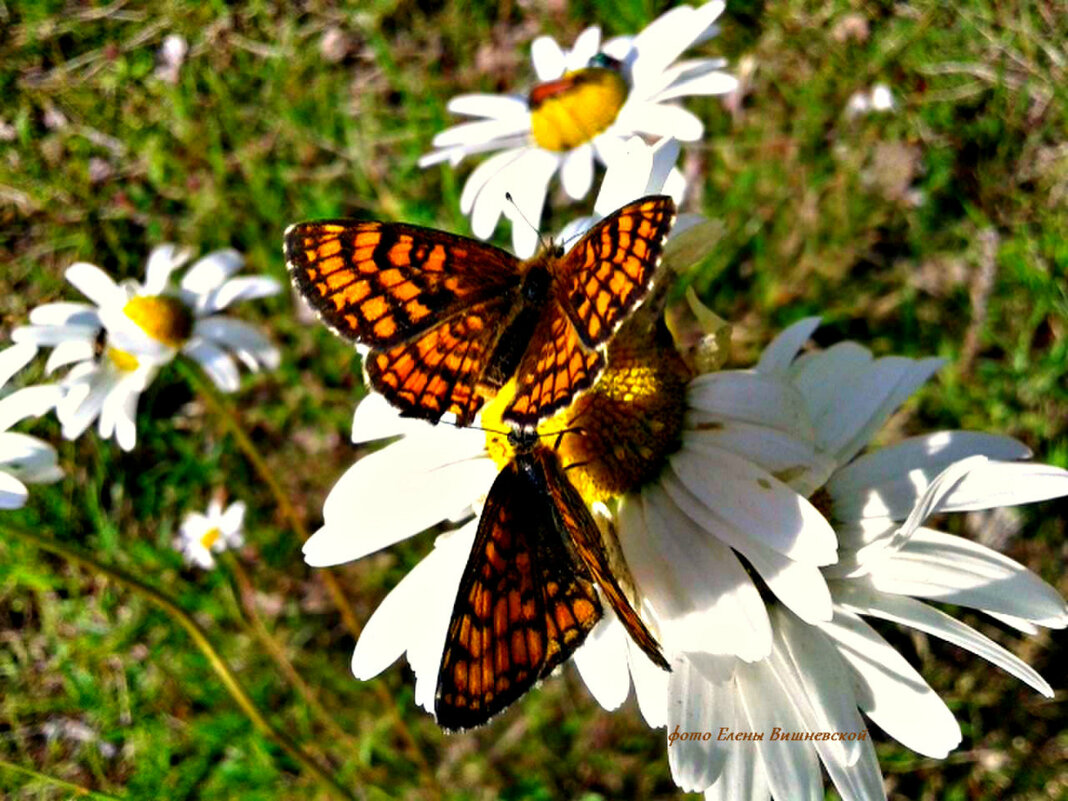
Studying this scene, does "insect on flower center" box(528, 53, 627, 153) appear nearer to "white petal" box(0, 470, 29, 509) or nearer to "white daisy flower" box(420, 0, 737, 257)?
"white daisy flower" box(420, 0, 737, 257)

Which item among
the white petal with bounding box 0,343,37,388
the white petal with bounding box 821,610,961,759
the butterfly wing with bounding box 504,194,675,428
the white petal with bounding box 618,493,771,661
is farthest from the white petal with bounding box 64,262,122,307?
the white petal with bounding box 821,610,961,759

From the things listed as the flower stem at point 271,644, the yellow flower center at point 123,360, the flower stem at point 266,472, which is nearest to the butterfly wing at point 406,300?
the flower stem at point 266,472

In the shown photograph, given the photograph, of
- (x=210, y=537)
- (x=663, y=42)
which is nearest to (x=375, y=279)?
(x=663, y=42)

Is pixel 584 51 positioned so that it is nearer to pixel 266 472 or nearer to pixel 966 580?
pixel 266 472

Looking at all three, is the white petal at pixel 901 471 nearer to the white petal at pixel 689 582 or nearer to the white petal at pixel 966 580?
the white petal at pixel 966 580

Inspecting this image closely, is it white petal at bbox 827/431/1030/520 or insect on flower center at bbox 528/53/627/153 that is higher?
insect on flower center at bbox 528/53/627/153

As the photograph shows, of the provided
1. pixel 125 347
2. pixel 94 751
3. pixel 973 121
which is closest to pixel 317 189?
pixel 125 347

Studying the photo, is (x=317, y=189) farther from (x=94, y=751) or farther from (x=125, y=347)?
(x=94, y=751)
